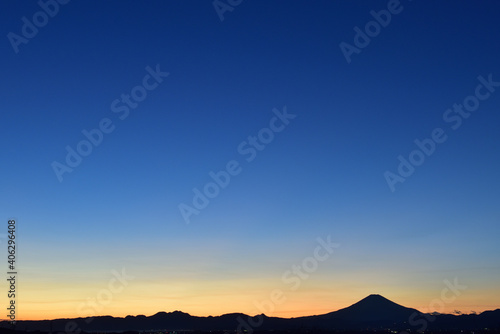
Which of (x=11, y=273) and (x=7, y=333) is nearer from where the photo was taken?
(x=11, y=273)

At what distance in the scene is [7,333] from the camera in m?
136

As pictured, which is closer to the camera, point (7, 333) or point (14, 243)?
point (14, 243)

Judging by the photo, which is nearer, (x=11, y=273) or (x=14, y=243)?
(x=14, y=243)

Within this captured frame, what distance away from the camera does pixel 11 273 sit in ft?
238

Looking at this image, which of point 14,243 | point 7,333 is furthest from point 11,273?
point 7,333

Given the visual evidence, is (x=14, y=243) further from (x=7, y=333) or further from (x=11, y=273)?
(x=7, y=333)

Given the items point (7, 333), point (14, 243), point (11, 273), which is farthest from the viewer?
point (7, 333)

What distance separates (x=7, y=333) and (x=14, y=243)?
8376 cm

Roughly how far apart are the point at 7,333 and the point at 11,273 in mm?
76628

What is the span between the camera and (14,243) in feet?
222

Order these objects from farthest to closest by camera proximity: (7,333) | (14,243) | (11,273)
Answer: (7,333) < (11,273) < (14,243)

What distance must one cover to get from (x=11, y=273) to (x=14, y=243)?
24.7 ft
